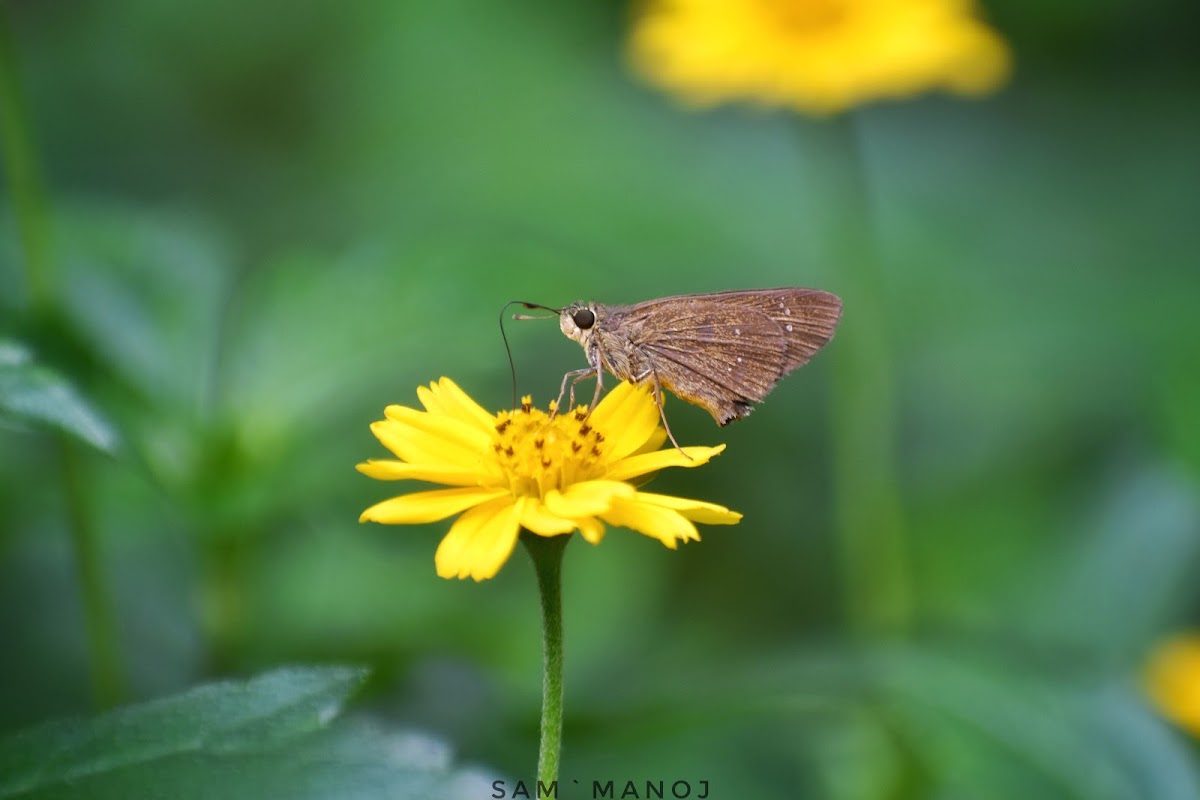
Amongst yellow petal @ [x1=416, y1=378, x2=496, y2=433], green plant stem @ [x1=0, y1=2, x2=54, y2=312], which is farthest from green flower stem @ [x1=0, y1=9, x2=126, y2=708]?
yellow petal @ [x1=416, y1=378, x2=496, y2=433]

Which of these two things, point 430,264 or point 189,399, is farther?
point 430,264

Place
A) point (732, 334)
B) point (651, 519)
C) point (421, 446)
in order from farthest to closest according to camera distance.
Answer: point (732, 334), point (421, 446), point (651, 519)

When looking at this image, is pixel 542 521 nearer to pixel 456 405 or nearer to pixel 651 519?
pixel 651 519

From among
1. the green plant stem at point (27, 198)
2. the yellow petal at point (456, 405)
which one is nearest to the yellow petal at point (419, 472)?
the yellow petal at point (456, 405)

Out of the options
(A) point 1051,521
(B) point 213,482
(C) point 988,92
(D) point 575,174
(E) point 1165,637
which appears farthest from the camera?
(C) point 988,92

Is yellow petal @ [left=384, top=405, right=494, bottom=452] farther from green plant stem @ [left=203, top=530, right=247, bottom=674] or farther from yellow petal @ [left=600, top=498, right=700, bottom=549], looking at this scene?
green plant stem @ [left=203, top=530, right=247, bottom=674]

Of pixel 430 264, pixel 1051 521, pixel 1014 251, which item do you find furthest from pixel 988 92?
pixel 430 264

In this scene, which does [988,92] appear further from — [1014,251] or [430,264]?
[430,264]

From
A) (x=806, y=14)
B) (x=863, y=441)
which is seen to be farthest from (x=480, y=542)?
(x=806, y=14)
